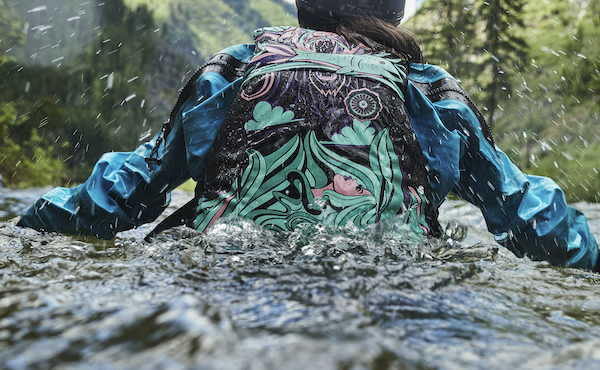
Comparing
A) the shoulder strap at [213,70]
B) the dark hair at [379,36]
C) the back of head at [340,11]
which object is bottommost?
the shoulder strap at [213,70]

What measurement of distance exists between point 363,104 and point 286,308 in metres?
1.01

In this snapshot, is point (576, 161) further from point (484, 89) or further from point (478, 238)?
point (478, 238)

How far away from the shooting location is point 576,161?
65.1 ft

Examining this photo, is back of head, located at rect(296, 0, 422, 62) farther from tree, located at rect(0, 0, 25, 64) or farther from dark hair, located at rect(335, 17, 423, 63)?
tree, located at rect(0, 0, 25, 64)

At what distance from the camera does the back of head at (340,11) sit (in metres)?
2.04

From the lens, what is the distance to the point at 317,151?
154 cm

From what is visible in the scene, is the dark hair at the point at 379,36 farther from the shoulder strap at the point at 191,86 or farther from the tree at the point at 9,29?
the tree at the point at 9,29

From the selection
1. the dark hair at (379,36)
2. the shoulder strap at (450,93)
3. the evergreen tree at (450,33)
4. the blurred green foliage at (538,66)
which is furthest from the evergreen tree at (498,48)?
the dark hair at (379,36)

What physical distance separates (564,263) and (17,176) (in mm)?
20360

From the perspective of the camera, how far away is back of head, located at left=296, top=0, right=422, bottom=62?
1912 mm

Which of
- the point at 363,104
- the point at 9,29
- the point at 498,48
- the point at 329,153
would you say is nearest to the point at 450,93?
the point at 363,104

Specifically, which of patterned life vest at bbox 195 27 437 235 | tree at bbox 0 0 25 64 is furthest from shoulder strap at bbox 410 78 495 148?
tree at bbox 0 0 25 64

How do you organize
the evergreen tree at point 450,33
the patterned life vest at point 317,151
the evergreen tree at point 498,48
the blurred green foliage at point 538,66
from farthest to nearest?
the evergreen tree at point 450,33, the blurred green foliage at point 538,66, the evergreen tree at point 498,48, the patterned life vest at point 317,151

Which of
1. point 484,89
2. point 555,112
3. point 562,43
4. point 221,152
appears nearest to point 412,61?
point 221,152
